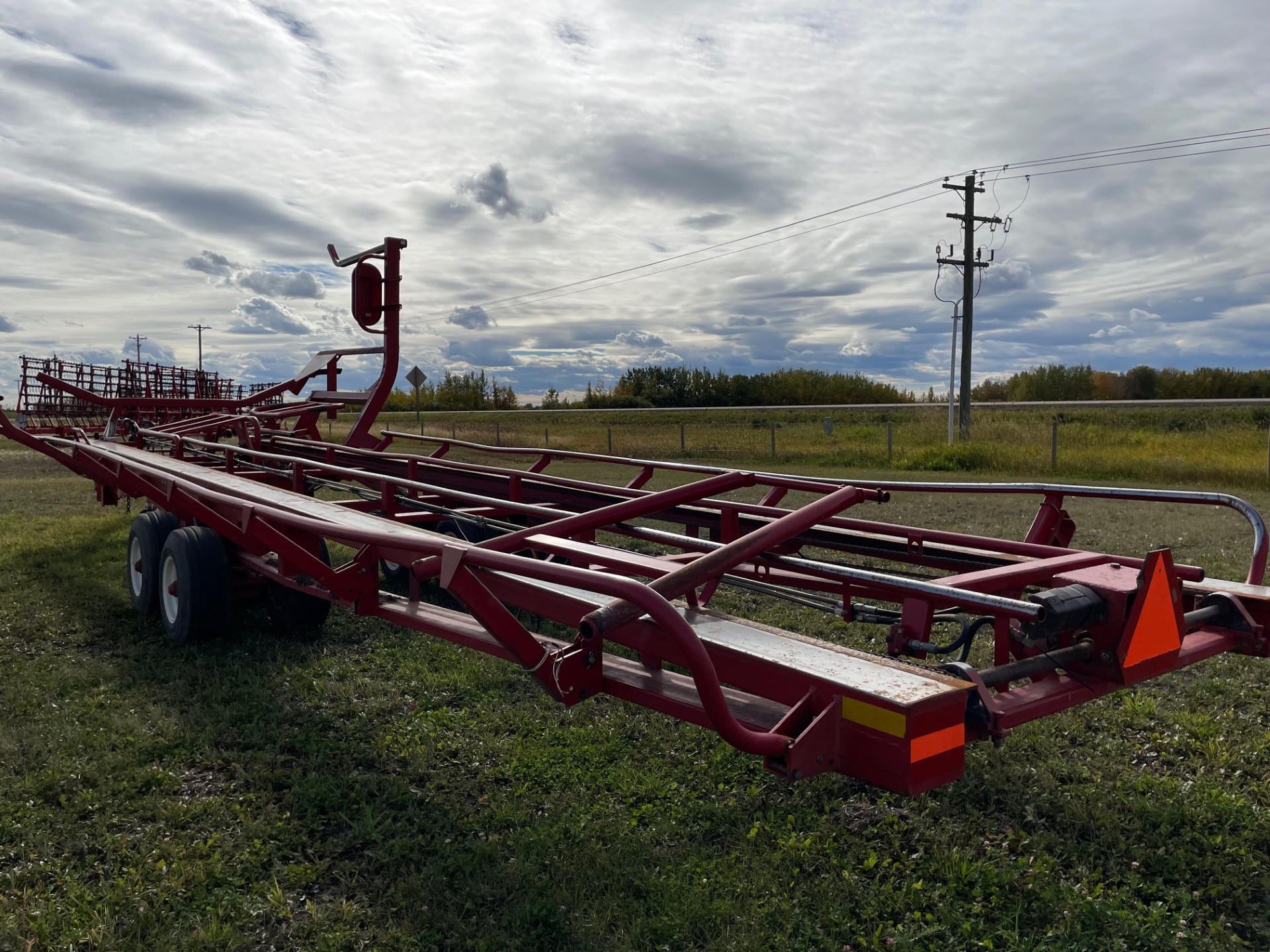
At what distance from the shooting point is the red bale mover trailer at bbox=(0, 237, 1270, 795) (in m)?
2.20

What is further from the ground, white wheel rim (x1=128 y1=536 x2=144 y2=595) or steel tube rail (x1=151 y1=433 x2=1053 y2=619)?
steel tube rail (x1=151 y1=433 x2=1053 y2=619)

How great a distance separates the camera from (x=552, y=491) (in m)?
5.44

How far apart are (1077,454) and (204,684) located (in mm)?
17562

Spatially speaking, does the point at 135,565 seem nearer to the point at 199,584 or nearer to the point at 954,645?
the point at 199,584

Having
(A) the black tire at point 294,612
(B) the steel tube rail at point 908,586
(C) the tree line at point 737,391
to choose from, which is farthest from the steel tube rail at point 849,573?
(C) the tree line at point 737,391

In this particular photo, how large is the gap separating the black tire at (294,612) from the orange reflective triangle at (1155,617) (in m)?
4.21

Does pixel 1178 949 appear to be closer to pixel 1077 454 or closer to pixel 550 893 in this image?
pixel 550 893

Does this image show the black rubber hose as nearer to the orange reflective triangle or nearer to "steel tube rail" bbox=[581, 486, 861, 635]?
the orange reflective triangle

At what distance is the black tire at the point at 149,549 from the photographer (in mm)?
5598

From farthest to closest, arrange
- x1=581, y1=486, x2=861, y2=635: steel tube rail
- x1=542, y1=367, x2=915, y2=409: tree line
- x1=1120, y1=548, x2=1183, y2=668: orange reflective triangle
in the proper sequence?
1. x1=542, y1=367, x2=915, y2=409: tree line
2. x1=1120, y1=548, x2=1183, y2=668: orange reflective triangle
3. x1=581, y1=486, x2=861, y2=635: steel tube rail

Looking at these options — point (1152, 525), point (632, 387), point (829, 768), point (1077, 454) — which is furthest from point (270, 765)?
point (632, 387)

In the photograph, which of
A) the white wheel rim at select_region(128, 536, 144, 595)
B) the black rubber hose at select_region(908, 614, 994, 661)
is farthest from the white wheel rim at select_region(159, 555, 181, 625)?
the black rubber hose at select_region(908, 614, 994, 661)

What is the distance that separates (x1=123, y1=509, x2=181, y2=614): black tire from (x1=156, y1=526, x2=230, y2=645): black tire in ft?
1.68

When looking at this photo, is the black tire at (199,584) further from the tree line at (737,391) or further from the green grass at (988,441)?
the tree line at (737,391)
